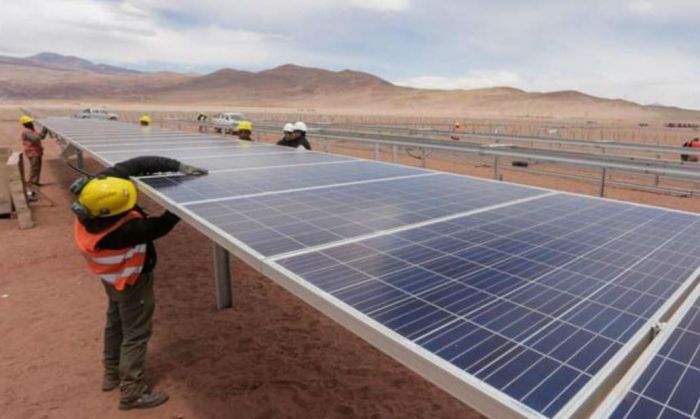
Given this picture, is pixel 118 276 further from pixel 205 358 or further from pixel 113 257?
pixel 205 358

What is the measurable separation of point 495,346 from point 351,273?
1079 millimetres

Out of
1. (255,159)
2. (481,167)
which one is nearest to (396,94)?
(481,167)

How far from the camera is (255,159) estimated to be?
8344 millimetres

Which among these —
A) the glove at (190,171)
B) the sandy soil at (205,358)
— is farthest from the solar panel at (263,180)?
the sandy soil at (205,358)

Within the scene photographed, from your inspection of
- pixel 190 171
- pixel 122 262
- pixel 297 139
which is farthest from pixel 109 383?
pixel 297 139

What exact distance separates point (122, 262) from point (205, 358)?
6.03 ft

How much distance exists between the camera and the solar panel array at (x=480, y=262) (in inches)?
79.6

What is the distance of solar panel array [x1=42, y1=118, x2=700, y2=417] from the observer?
2021mm

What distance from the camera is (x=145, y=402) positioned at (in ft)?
15.2

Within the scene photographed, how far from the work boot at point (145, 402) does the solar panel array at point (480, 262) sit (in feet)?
6.55

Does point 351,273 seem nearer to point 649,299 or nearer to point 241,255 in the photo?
point 241,255

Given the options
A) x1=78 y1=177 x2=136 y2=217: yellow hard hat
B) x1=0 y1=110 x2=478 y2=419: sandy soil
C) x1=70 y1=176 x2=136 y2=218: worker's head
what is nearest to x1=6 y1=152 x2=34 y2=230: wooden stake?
x1=0 y1=110 x2=478 y2=419: sandy soil

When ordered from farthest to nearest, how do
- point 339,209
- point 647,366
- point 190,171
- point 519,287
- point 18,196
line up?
point 18,196 → point 190,171 → point 339,209 → point 519,287 → point 647,366

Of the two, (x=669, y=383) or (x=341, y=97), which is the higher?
(x=341, y=97)
